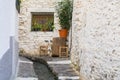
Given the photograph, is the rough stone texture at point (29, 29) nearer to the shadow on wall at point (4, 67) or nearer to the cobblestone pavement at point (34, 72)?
the cobblestone pavement at point (34, 72)

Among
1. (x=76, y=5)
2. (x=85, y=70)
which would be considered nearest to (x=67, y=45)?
(x=76, y=5)

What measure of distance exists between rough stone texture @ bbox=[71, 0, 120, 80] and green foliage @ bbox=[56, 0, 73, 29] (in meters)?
4.05

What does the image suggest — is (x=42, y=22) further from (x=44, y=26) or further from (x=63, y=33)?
(x=63, y=33)

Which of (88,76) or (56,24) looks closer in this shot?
(88,76)

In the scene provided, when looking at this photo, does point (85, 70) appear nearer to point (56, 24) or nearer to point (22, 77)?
point (22, 77)

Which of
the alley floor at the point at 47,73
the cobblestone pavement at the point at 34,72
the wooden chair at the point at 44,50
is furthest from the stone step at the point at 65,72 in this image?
the wooden chair at the point at 44,50

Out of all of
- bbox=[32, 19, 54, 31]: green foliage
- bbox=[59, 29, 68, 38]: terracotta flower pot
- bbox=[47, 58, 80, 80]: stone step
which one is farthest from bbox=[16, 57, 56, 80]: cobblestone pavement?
bbox=[32, 19, 54, 31]: green foliage

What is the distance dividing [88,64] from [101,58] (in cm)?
119

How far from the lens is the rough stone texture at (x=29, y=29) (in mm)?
12648

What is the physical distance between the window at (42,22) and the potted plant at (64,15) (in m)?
0.60

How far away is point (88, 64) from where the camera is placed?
6.76 meters

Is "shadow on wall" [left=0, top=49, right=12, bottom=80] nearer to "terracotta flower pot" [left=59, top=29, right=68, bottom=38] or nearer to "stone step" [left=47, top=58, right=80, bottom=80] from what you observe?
"stone step" [left=47, top=58, right=80, bottom=80]

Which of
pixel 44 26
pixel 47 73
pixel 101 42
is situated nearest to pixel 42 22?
pixel 44 26

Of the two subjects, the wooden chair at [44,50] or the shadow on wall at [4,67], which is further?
the wooden chair at [44,50]
